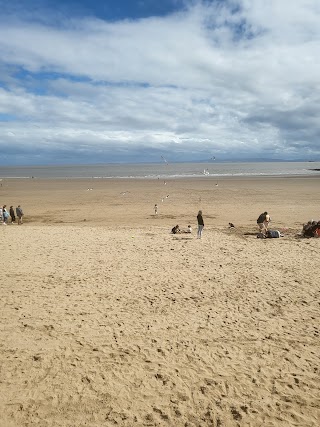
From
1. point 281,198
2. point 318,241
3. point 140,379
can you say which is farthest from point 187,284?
point 281,198

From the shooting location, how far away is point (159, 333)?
7172 millimetres

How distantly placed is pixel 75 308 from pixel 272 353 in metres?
5.07

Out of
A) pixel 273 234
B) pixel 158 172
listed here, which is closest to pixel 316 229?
pixel 273 234

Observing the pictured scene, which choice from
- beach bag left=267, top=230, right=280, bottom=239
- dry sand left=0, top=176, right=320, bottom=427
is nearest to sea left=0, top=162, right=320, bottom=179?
beach bag left=267, top=230, right=280, bottom=239

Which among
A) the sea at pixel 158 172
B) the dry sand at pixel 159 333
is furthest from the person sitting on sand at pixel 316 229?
the sea at pixel 158 172

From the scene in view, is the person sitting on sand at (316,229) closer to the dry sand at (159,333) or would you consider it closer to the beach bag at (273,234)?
the dry sand at (159,333)

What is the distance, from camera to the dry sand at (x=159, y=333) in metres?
5.14

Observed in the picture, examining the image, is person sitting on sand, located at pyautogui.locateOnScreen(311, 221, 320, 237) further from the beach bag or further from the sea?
the sea

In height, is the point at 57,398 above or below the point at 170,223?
below

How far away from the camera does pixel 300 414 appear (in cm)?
502

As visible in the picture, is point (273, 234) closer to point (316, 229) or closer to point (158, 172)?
point (316, 229)

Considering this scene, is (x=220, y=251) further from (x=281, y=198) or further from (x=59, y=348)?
(x=281, y=198)

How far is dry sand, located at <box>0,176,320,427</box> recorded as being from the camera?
5145 millimetres

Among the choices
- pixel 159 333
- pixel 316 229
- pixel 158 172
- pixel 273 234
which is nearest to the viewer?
pixel 159 333
